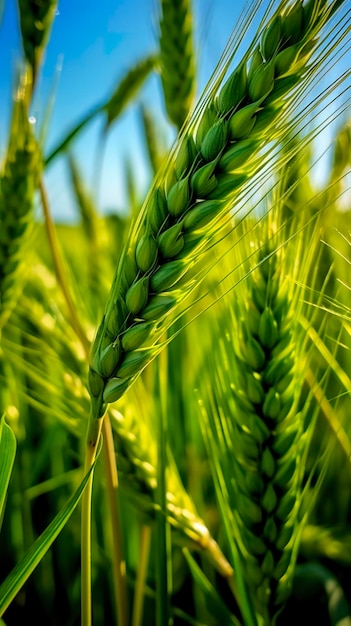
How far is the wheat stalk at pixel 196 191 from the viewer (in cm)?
35

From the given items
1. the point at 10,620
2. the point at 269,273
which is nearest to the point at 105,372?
the point at 269,273

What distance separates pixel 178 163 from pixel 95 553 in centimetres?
69

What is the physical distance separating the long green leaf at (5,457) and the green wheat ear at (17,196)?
0.35m

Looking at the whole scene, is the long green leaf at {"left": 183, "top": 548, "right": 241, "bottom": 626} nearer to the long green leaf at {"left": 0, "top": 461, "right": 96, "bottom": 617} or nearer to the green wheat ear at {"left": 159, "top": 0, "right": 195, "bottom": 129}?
the long green leaf at {"left": 0, "top": 461, "right": 96, "bottom": 617}

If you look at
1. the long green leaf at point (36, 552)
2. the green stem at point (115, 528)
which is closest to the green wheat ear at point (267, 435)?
the green stem at point (115, 528)

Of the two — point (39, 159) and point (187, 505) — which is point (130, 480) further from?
point (39, 159)

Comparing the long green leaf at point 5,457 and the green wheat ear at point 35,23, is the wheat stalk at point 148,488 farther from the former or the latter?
the green wheat ear at point 35,23

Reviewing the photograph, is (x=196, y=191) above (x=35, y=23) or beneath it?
beneath

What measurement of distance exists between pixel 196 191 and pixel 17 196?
402 mm

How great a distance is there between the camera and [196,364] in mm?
1002

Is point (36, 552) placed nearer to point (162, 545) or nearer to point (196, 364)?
point (162, 545)

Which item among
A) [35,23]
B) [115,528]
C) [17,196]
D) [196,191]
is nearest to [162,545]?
[115,528]

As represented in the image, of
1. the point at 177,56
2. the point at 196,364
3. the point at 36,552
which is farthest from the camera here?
the point at 196,364

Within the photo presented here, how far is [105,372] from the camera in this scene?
388mm
